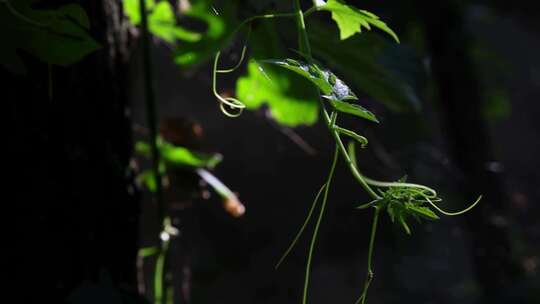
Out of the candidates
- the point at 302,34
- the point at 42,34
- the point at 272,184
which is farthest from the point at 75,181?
the point at 272,184

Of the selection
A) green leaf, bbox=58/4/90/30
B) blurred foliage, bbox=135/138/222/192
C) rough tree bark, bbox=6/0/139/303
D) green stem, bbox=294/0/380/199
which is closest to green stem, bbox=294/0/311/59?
green stem, bbox=294/0/380/199

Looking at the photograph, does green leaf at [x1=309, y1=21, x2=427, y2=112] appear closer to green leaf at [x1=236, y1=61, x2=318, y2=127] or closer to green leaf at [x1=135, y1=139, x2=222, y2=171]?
green leaf at [x1=236, y1=61, x2=318, y2=127]

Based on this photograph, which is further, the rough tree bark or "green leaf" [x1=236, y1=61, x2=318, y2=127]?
"green leaf" [x1=236, y1=61, x2=318, y2=127]

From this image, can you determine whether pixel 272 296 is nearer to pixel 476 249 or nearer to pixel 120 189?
pixel 476 249

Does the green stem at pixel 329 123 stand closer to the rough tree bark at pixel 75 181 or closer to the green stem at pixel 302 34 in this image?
the green stem at pixel 302 34

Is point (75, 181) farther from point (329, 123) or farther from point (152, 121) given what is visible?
point (329, 123)

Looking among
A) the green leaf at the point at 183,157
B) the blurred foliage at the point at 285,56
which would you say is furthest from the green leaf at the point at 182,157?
the blurred foliage at the point at 285,56

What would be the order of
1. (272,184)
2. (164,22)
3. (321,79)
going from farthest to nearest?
(272,184) → (164,22) → (321,79)
